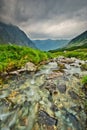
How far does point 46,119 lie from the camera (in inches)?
587

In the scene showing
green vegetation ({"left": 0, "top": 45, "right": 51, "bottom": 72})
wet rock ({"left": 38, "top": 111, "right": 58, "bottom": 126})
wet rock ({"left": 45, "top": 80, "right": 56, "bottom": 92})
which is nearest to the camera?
wet rock ({"left": 38, "top": 111, "right": 58, "bottom": 126})

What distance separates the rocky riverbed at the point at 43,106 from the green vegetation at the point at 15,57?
25.6ft

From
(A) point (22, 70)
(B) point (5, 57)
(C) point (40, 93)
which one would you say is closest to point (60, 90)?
(C) point (40, 93)

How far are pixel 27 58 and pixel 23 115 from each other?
22.1 metres

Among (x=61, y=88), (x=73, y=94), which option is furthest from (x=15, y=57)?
(x=73, y=94)

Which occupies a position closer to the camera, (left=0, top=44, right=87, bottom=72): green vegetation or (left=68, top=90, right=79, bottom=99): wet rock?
(left=68, top=90, right=79, bottom=99): wet rock

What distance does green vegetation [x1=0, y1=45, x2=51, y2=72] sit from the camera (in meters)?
31.5

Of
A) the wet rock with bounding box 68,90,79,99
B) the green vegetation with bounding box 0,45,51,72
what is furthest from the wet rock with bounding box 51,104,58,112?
the green vegetation with bounding box 0,45,51,72

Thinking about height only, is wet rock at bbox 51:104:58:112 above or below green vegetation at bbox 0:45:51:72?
below

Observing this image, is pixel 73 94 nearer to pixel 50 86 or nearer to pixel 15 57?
pixel 50 86

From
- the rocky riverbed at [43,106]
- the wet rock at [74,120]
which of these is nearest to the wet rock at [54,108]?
the rocky riverbed at [43,106]

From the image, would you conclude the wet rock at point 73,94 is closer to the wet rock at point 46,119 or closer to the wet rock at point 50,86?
the wet rock at point 50,86

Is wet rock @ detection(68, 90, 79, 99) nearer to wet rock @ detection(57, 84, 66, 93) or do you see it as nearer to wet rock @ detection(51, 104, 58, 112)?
wet rock @ detection(57, 84, 66, 93)

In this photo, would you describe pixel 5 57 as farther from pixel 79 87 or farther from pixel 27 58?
pixel 79 87
